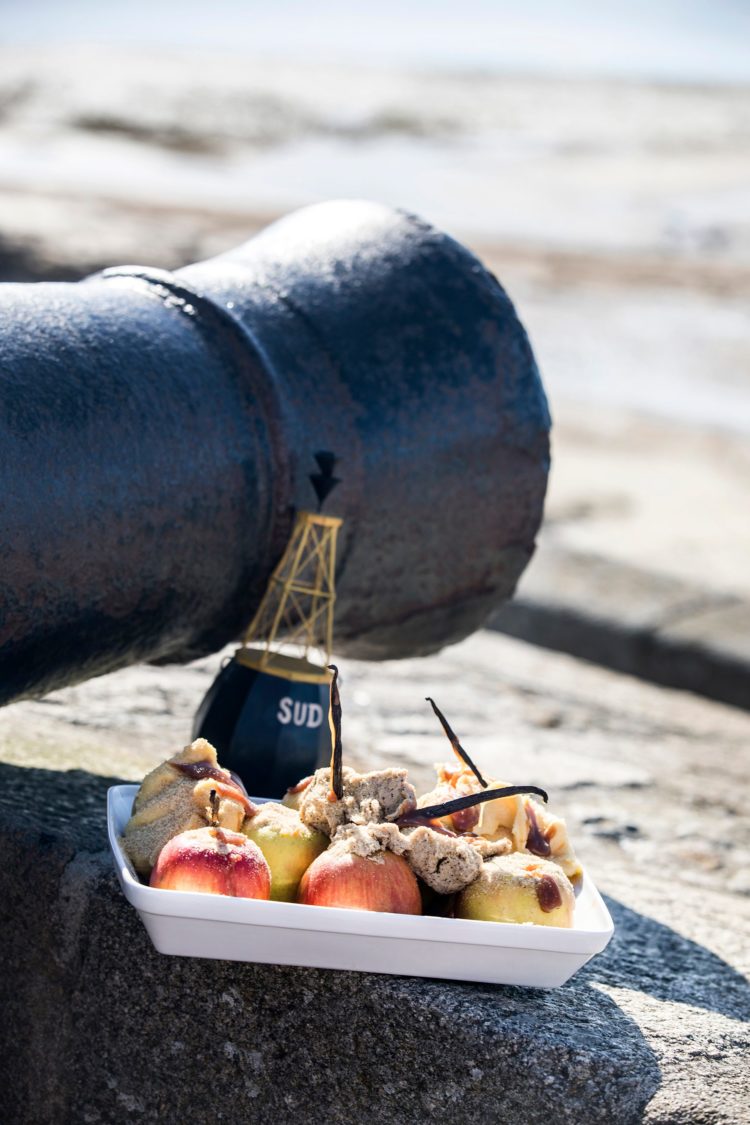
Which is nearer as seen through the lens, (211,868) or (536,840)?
(211,868)

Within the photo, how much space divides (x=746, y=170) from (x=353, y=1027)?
2401 centimetres

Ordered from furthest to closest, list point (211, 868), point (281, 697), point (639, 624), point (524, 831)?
point (639, 624), point (281, 697), point (524, 831), point (211, 868)

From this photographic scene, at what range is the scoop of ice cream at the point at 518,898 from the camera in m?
1.86

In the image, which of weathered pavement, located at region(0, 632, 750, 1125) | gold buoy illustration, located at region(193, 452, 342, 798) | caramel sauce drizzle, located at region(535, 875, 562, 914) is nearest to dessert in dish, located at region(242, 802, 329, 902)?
weathered pavement, located at region(0, 632, 750, 1125)

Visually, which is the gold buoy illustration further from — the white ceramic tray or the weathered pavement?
the white ceramic tray

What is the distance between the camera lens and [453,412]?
277 centimetres

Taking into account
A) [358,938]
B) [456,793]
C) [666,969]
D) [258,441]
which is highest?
[258,441]

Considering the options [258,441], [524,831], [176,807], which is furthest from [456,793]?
[258,441]

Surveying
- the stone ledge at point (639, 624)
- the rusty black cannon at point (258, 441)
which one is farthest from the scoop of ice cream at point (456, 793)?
the stone ledge at point (639, 624)

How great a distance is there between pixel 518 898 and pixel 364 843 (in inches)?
7.6

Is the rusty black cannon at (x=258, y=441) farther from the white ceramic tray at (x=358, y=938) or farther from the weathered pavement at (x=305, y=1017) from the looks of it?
the white ceramic tray at (x=358, y=938)

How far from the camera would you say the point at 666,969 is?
91.6 inches

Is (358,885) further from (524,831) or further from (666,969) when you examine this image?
(666,969)

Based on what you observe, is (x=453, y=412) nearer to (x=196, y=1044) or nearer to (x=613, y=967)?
(x=613, y=967)
